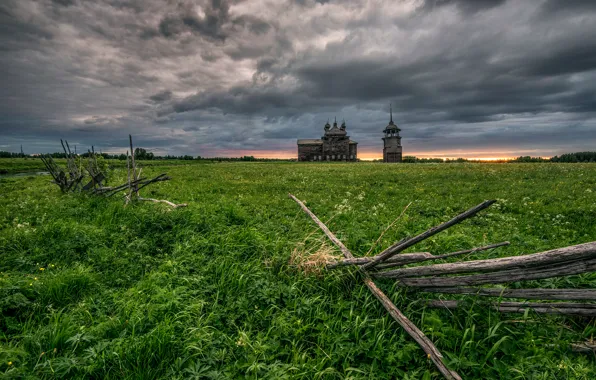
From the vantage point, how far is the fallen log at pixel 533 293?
341cm

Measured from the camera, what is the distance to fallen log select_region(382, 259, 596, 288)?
3088mm

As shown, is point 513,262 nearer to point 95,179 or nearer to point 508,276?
point 508,276

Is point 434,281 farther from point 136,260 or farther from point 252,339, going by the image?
point 136,260

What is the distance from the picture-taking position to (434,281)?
4.29 metres

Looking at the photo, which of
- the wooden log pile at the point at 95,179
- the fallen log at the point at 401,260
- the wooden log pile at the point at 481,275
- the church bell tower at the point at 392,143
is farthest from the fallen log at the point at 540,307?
the church bell tower at the point at 392,143

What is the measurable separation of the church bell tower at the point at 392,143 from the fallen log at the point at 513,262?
3457 inches

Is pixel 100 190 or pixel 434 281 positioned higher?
pixel 100 190

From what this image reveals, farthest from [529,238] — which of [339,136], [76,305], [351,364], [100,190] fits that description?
[339,136]

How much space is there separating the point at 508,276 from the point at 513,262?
0.31 meters

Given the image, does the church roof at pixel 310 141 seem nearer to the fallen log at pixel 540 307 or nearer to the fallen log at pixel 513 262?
the fallen log at pixel 513 262

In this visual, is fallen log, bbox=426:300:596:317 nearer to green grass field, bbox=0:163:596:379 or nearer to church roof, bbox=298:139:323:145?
green grass field, bbox=0:163:596:379

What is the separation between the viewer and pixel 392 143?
3383 inches

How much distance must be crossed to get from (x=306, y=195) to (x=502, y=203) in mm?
9366

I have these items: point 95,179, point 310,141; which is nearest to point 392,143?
point 310,141
